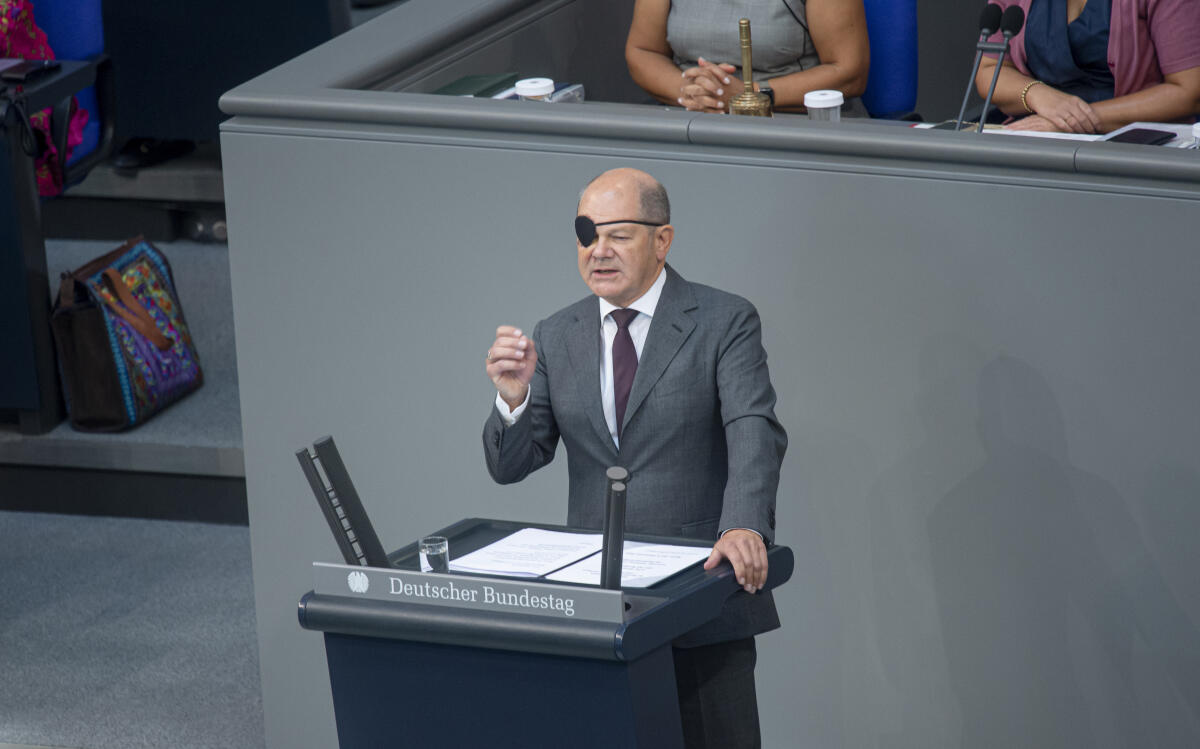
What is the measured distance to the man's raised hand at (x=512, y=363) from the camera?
2.42 metres

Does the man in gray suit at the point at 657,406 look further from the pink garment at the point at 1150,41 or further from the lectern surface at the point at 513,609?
the pink garment at the point at 1150,41

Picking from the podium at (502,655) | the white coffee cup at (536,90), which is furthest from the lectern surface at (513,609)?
the white coffee cup at (536,90)

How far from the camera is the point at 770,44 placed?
4.04 m

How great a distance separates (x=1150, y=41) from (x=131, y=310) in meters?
2.93

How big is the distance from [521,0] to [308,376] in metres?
1.18

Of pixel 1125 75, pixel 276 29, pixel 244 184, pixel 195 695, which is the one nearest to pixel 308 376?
pixel 244 184

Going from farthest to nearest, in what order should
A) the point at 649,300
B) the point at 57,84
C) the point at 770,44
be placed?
the point at 57,84, the point at 770,44, the point at 649,300

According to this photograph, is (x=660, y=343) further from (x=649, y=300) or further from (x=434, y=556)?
(x=434, y=556)

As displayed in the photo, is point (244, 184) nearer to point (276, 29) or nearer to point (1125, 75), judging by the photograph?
point (1125, 75)

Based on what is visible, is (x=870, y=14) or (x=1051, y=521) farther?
(x=870, y=14)

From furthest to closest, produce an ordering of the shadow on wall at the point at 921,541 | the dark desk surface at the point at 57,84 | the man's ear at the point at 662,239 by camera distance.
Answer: the dark desk surface at the point at 57,84, the shadow on wall at the point at 921,541, the man's ear at the point at 662,239

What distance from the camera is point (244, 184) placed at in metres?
3.57

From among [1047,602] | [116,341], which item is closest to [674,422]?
[1047,602]

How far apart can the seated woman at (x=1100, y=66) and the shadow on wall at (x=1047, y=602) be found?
0.80 meters
